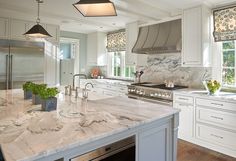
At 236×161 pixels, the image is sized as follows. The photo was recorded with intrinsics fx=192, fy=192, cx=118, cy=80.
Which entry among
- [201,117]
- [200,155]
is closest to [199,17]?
[201,117]

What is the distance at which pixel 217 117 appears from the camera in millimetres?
2955

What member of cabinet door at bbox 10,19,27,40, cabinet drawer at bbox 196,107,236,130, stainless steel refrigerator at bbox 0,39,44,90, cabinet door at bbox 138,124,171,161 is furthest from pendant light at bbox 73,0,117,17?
cabinet door at bbox 10,19,27,40

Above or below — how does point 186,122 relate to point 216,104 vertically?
below

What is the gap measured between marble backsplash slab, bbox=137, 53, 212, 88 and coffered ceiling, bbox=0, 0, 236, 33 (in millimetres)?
913

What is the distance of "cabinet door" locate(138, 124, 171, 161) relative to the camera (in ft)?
5.14

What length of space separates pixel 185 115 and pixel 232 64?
49.3 inches

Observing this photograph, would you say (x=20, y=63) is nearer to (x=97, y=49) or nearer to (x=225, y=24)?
(x=97, y=49)

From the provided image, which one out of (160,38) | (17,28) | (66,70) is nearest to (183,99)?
(160,38)

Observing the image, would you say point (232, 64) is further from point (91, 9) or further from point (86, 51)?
point (86, 51)

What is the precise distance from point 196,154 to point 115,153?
6.90 feet

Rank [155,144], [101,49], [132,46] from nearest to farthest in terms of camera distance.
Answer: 1. [155,144]
2. [132,46]
3. [101,49]

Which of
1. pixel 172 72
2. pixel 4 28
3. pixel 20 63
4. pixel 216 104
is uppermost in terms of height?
pixel 4 28

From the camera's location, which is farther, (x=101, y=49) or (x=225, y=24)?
(x=101, y=49)

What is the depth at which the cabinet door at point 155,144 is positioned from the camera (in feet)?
5.14
